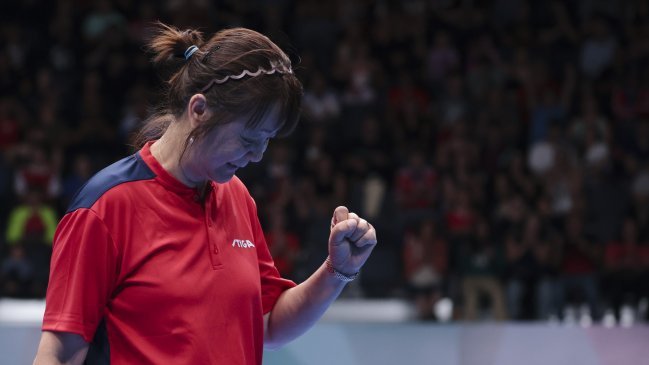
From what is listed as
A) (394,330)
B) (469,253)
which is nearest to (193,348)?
(394,330)

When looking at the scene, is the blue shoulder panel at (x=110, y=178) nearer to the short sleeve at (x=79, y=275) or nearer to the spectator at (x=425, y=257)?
the short sleeve at (x=79, y=275)

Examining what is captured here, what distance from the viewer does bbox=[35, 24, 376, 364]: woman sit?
1.72 meters

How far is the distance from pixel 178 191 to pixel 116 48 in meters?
→ 8.14

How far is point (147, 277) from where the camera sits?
1.76m

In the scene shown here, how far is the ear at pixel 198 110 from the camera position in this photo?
→ 179 centimetres

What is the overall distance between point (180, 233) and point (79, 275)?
21 cm

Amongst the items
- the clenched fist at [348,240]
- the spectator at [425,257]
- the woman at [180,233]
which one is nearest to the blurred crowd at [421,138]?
the spectator at [425,257]

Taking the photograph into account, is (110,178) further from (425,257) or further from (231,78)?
(425,257)

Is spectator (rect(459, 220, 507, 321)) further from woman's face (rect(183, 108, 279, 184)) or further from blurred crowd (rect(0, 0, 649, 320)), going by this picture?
woman's face (rect(183, 108, 279, 184))

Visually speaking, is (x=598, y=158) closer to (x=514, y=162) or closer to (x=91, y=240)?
(x=514, y=162)

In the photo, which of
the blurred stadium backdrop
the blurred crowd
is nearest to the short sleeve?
the blurred stadium backdrop

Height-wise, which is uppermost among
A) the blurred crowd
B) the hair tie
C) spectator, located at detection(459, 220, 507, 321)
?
the hair tie

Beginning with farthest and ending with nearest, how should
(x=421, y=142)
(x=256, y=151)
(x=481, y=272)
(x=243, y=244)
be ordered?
(x=421, y=142) → (x=481, y=272) → (x=243, y=244) → (x=256, y=151)

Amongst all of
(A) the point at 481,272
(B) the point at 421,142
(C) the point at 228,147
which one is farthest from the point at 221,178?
(B) the point at 421,142
